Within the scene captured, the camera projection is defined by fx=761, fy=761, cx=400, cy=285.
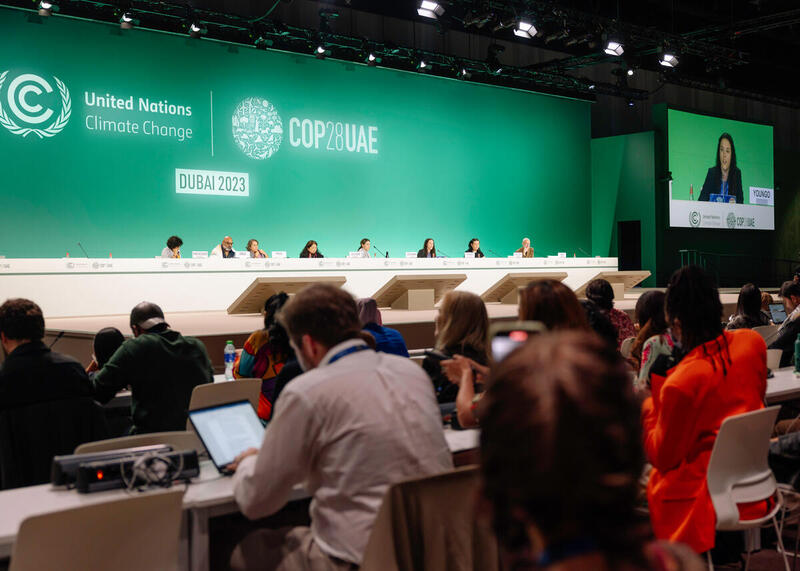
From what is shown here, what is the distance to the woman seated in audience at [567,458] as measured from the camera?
710 mm

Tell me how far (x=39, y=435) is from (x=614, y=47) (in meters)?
11.1

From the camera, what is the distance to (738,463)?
2.55 m

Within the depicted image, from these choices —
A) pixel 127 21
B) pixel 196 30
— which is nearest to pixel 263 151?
pixel 196 30

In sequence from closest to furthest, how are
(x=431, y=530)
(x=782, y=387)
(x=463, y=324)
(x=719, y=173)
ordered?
(x=431, y=530), (x=463, y=324), (x=782, y=387), (x=719, y=173)

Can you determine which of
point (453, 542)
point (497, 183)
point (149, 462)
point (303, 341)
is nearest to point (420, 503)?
point (453, 542)

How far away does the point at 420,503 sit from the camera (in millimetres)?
1729

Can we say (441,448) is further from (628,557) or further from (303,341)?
(628,557)

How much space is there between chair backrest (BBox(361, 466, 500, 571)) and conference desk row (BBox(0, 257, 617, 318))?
20.7ft

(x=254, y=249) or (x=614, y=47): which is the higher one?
(x=614, y=47)

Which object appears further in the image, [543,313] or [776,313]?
[776,313]

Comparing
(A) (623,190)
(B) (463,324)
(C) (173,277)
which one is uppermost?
(A) (623,190)

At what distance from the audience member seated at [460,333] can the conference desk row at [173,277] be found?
15.9 ft

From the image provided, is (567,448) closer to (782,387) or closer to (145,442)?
(145,442)

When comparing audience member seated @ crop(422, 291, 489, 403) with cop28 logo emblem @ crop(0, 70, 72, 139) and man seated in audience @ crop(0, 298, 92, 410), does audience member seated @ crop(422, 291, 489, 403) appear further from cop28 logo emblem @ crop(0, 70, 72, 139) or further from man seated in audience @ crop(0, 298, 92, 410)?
cop28 logo emblem @ crop(0, 70, 72, 139)
